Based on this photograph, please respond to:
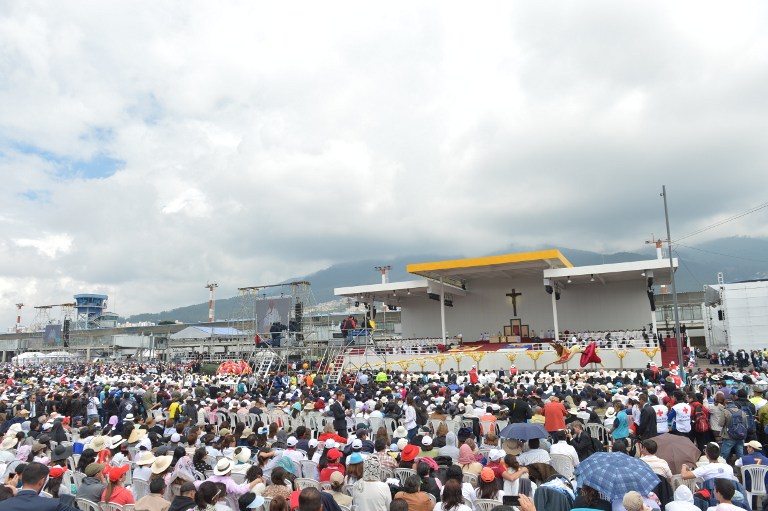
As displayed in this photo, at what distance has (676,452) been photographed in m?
6.52

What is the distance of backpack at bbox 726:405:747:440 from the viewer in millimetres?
8109

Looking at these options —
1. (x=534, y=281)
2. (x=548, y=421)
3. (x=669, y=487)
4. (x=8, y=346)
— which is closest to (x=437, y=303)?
(x=534, y=281)

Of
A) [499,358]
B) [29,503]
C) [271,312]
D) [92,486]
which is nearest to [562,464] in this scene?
[92,486]

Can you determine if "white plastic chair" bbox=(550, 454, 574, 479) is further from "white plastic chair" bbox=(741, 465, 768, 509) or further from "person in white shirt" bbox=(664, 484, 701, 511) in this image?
"person in white shirt" bbox=(664, 484, 701, 511)

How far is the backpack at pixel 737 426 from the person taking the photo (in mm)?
8109

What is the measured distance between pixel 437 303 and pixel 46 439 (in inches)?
1325

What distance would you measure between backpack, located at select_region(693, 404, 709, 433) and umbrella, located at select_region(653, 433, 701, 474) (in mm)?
2899

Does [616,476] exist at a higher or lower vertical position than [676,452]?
higher

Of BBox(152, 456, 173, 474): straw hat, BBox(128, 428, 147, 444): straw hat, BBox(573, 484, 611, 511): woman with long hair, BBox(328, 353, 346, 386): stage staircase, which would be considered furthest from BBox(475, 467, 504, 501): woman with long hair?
BBox(328, 353, 346, 386): stage staircase

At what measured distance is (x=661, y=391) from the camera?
12.0 metres

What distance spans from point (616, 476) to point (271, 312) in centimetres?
2940

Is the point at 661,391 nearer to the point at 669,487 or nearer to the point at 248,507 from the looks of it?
the point at 669,487

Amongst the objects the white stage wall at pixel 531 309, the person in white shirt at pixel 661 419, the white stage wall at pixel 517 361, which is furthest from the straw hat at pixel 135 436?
the white stage wall at pixel 531 309

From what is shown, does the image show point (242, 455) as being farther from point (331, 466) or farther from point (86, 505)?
point (86, 505)
